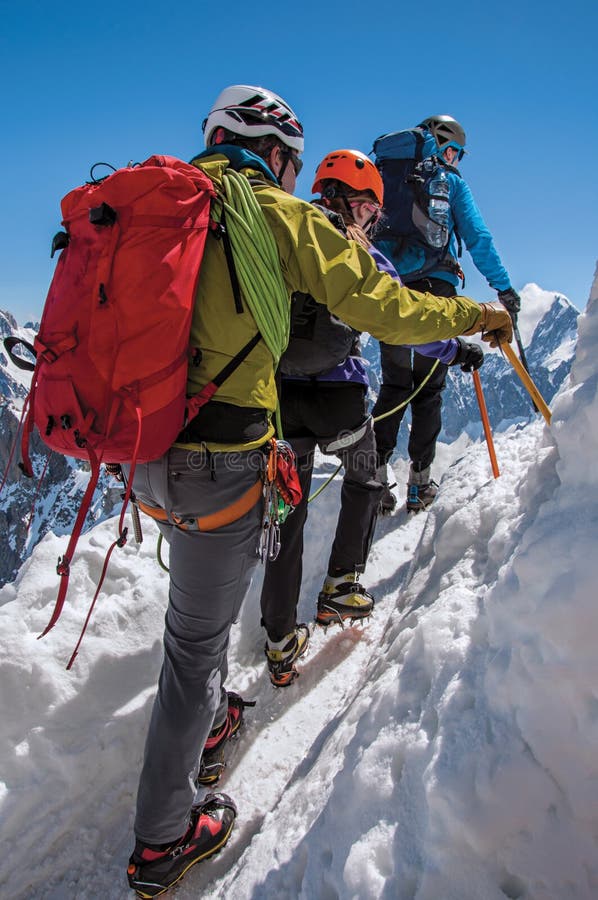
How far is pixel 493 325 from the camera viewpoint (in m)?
2.77

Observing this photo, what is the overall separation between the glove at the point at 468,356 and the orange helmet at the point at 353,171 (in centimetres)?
111

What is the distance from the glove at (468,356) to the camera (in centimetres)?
351

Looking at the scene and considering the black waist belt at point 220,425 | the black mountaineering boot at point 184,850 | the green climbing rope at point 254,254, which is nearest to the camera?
the green climbing rope at point 254,254

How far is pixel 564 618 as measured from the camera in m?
1.57

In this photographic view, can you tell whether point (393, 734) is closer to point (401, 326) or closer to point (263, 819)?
point (263, 819)

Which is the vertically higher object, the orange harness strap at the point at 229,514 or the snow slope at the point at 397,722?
the orange harness strap at the point at 229,514

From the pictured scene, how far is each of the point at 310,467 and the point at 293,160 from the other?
184 cm

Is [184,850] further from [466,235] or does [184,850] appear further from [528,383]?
[466,235]

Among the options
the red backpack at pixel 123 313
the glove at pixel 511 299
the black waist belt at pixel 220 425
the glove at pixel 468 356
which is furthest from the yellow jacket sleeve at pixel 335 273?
the glove at pixel 511 299

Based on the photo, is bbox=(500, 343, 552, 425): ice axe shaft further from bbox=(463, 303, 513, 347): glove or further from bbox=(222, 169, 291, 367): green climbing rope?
bbox=(222, 169, 291, 367): green climbing rope

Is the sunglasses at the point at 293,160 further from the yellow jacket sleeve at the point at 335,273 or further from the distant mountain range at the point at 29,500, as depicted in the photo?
the distant mountain range at the point at 29,500

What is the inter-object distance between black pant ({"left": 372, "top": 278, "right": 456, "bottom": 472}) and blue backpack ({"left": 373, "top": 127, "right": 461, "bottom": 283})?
24 centimetres

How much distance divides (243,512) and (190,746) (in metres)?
1.04

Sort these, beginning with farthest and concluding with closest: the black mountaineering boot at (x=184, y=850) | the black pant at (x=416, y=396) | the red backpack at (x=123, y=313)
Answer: the black pant at (x=416, y=396) < the black mountaineering boot at (x=184, y=850) < the red backpack at (x=123, y=313)
